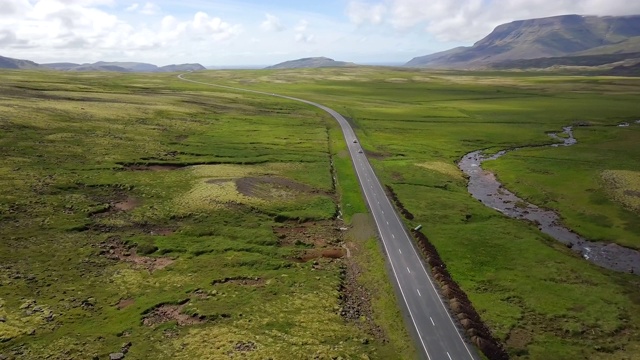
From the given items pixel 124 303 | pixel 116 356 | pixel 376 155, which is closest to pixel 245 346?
pixel 116 356

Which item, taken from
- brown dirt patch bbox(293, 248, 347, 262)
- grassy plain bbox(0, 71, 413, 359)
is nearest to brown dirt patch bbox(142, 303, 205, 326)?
grassy plain bbox(0, 71, 413, 359)

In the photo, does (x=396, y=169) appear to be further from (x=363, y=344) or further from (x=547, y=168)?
(x=363, y=344)

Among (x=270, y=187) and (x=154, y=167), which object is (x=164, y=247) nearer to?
(x=270, y=187)

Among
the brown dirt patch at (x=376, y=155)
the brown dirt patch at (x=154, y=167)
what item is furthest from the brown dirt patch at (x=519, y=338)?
the brown dirt patch at (x=154, y=167)

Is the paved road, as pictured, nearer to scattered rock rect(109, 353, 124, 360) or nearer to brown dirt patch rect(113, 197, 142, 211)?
scattered rock rect(109, 353, 124, 360)

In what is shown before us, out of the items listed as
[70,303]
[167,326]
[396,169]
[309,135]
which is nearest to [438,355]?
[167,326]

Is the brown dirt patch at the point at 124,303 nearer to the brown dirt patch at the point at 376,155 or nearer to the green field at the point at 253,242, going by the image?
the green field at the point at 253,242
